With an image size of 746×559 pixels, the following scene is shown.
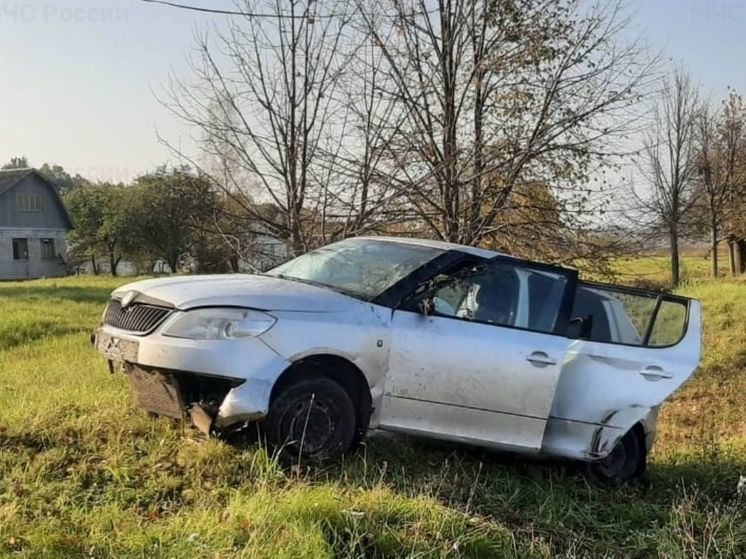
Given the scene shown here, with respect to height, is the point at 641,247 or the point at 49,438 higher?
the point at 641,247

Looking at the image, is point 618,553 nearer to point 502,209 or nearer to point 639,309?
point 639,309

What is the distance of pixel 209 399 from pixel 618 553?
2.38 meters

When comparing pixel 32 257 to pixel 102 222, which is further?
pixel 32 257

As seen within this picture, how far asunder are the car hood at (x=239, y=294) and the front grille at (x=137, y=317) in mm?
57

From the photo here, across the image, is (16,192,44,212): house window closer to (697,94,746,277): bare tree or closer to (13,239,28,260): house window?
(13,239,28,260): house window

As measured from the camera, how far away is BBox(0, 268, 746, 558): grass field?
3.29 metres

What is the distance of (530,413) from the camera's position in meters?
4.91

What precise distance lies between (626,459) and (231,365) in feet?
11.0

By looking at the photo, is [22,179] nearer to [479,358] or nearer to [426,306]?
[426,306]

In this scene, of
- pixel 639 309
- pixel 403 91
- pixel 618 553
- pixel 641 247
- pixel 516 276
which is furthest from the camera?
pixel 641 247

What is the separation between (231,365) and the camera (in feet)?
13.4

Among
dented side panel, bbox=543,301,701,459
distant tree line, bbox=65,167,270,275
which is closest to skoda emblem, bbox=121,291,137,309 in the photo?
dented side panel, bbox=543,301,701,459

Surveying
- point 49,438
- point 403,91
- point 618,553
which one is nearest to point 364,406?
point 618,553

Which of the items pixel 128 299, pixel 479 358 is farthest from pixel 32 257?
pixel 479 358
